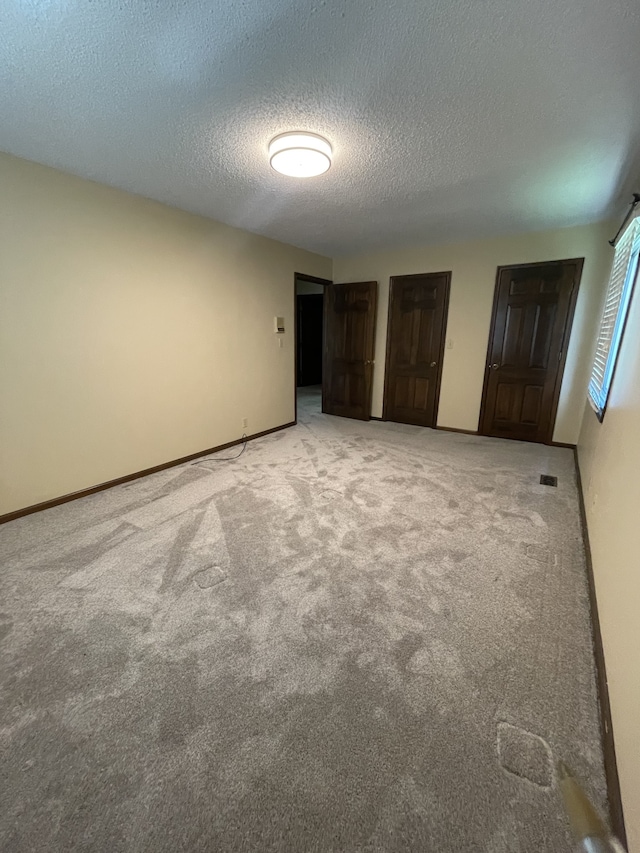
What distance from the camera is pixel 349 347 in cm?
519

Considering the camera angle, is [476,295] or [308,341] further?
[308,341]

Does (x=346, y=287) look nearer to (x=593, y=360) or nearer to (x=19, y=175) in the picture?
(x=593, y=360)

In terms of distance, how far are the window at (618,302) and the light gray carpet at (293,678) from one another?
3.28 ft

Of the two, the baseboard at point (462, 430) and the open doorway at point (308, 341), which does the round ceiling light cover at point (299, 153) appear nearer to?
the baseboard at point (462, 430)

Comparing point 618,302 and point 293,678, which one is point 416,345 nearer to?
→ point 618,302

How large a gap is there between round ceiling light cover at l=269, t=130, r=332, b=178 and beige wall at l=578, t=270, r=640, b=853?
6.91 ft

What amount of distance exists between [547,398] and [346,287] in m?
3.04

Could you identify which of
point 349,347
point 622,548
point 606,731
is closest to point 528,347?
point 349,347

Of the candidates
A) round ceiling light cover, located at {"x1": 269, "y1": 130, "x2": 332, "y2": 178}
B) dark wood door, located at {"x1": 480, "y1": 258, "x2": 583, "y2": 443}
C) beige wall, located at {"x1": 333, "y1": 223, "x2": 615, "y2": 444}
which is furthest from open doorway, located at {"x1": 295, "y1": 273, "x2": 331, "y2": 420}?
round ceiling light cover, located at {"x1": 269, "y1": 130, "x2": 332, "y2": 178}

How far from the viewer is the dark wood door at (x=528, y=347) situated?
374cm

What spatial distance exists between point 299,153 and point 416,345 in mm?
3135

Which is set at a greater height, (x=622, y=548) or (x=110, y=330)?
(x=110, y=330)

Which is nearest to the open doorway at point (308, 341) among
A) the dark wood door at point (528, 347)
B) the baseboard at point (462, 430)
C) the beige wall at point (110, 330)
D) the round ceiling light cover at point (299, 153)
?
the baseboard at point (462, 430)

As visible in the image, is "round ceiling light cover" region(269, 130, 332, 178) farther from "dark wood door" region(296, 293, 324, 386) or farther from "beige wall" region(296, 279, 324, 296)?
"dark wood door" region(296, 293, 324, 386)
